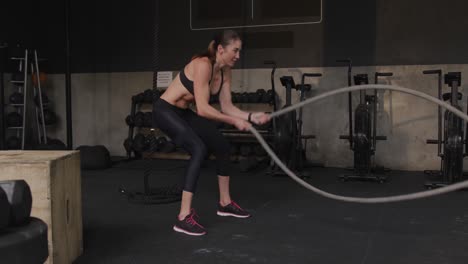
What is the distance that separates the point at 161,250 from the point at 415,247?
4.24ft

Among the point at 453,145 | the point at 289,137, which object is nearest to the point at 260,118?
the point at 289,137

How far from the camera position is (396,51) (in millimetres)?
4816

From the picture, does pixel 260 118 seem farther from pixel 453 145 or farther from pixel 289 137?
pixel 453 145

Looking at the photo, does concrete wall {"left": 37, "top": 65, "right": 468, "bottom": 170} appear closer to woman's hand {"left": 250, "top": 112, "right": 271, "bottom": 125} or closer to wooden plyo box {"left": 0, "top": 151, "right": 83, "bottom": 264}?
Answer: woman's hand {"left": 250, "top": 112, "right": 271, "bottom": 125}

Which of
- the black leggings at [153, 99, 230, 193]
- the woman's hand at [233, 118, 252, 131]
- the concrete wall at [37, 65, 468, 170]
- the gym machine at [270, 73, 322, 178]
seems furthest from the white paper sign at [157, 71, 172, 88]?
the woman's hand at [233, 118, 252, 131]

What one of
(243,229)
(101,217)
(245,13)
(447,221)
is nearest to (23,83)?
(245,13)

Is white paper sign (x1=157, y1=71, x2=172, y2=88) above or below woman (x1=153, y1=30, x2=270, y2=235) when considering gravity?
above

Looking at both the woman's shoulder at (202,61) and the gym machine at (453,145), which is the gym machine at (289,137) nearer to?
the gym machine at (453,145)

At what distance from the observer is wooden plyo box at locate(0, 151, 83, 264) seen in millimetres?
1830

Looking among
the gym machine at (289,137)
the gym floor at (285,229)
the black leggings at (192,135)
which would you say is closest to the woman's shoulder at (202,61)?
the black leggings at (192,135)

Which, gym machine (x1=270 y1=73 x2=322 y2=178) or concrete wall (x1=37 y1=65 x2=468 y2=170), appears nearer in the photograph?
gym machine (x1=270 y1=73 x2=322 y2=178)

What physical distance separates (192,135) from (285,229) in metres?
0.77

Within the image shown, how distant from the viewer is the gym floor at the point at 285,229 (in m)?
2.19

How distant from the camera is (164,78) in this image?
19.2 feet
